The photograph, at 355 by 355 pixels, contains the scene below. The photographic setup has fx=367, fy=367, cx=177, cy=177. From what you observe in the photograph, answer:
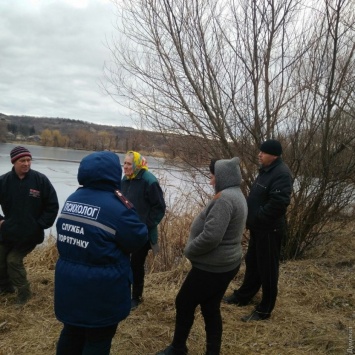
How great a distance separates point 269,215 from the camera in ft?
11.5

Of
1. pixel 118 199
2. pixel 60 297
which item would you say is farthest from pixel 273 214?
pixel 60 297

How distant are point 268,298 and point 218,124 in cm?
331

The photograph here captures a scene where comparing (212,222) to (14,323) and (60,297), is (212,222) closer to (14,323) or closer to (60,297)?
(60,297)

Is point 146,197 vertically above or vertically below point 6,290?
above

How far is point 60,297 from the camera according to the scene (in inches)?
85.4

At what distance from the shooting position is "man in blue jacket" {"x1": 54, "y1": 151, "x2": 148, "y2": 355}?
2.09 m

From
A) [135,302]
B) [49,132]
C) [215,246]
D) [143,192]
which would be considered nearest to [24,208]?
[143,192]

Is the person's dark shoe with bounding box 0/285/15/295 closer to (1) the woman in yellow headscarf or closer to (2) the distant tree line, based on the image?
(1) the woman in yellow headscarf

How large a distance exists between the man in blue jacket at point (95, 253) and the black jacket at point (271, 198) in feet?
5.56

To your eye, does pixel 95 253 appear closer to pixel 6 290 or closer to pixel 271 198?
pixel 271 198

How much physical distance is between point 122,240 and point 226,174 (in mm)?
964

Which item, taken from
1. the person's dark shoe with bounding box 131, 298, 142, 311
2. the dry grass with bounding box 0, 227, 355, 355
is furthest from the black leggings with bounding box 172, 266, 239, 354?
the person's dark shoe with bounding box 131, 298, 142, 311

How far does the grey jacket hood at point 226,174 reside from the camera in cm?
269

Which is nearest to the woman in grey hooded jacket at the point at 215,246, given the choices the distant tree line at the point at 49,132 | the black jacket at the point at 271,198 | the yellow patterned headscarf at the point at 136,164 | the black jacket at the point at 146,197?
the black jacket at the point at 271,198
